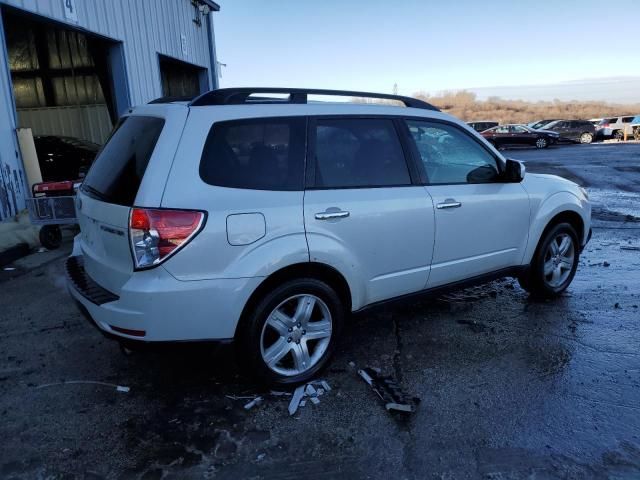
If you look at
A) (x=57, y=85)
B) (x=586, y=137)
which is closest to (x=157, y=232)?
(x=57, y=85)

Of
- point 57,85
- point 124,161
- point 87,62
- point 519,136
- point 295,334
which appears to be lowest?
point 519,136

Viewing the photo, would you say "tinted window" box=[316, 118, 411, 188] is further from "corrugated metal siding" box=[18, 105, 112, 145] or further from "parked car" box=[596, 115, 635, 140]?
"parked car" box=[596, 115, 635, 140]

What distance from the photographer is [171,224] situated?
2.72 m

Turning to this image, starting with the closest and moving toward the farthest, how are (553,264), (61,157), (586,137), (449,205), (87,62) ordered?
(449,205), (553,264), (61,157), (87,62), (586,137)

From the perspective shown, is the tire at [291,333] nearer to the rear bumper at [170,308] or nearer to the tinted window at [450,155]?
the rear bumper at [170,308]

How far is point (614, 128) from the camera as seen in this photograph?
32562 mm

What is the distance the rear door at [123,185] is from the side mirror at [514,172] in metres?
2.67

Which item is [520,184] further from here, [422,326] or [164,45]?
[164,45]

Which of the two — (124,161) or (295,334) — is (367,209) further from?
(124,161)

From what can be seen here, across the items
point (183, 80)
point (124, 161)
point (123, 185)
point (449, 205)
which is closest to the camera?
point (123, 185)

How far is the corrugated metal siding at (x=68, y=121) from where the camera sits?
53.8 ft

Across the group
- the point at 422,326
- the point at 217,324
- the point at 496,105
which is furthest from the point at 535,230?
the point at 496,105

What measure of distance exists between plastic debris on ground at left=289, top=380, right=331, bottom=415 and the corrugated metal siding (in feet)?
50.3

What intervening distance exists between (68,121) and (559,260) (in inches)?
649
